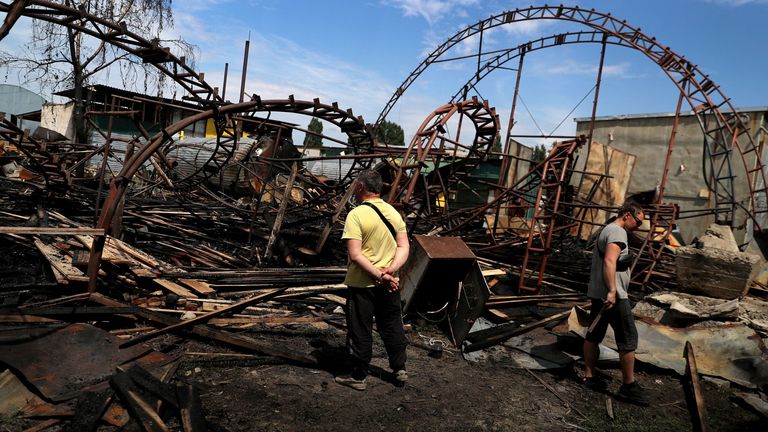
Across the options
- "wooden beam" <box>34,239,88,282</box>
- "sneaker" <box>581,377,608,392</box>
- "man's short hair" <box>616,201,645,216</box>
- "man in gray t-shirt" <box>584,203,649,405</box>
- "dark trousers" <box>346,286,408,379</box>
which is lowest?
"sneaker" <box>581,377,608,392</box>

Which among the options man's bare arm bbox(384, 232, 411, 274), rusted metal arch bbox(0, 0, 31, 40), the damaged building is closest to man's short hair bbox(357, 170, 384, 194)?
man's bare arm bbox(384, 232, 411, 274)

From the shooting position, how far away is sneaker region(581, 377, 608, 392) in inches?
197

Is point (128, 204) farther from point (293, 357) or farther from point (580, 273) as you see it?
point (580, 273)

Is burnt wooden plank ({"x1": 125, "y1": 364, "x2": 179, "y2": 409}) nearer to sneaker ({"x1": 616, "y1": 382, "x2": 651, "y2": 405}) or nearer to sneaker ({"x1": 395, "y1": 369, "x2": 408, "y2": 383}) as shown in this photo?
sneaker ({"x1": 395, "y1": 369, "x2": 408, "y2": 383})

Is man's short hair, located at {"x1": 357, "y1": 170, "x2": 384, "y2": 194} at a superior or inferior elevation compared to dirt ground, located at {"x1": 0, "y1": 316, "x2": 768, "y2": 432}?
superior

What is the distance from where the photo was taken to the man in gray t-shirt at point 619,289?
14.9 ft

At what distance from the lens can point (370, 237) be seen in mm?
4211

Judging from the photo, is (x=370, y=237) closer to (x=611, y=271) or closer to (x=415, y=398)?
(x=415, y=398)

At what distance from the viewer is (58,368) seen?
3732mm

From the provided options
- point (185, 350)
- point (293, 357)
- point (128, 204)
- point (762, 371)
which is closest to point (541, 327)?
point (762, 371)

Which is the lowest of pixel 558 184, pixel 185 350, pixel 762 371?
pixel 185 350

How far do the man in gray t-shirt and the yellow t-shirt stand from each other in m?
2.15

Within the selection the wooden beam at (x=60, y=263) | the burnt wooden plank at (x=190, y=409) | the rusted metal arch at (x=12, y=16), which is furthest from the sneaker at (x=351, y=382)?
the rusted metal arch at (x=12, y=16)

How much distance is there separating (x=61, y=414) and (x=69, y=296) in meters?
2.41
